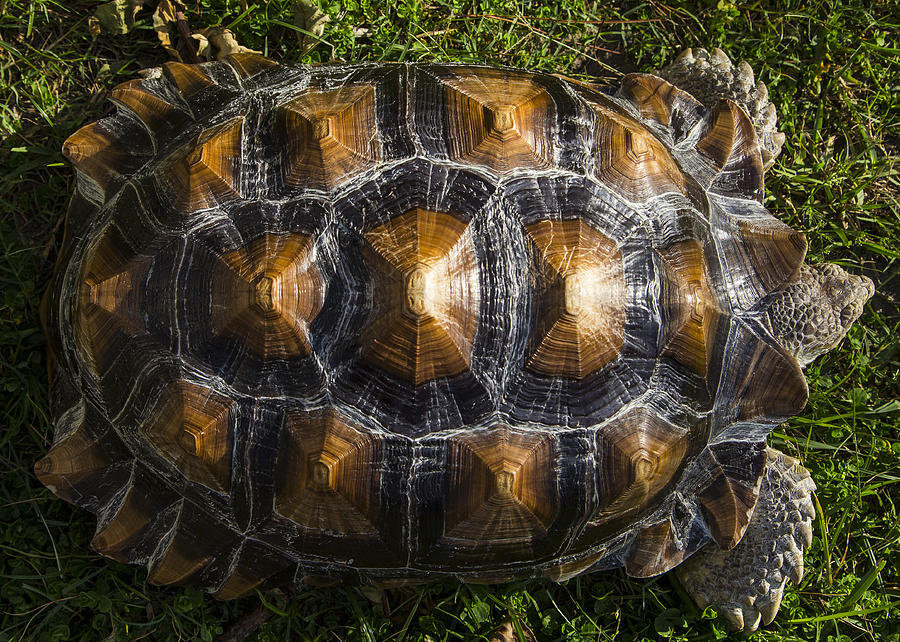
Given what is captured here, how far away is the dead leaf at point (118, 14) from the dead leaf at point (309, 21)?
0.72 m

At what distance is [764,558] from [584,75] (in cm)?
242

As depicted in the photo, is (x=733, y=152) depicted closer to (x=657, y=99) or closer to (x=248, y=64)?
(x=657, y=99)

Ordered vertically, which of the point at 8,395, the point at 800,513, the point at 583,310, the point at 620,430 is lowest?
the point at 800,513

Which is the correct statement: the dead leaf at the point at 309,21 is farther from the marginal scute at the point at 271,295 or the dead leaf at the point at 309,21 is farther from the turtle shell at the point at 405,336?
the marginal scute at the point at 271,295

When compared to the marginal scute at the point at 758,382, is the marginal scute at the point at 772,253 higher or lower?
higher

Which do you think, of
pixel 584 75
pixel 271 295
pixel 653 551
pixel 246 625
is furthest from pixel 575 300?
pixel 246 625

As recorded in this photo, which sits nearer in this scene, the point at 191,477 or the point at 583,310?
the point at 583,310

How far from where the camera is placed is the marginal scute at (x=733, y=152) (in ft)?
9.82

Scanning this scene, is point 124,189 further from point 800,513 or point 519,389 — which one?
point 800,513

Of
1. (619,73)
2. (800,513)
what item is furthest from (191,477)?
(619,73)

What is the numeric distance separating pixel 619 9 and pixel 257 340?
263 cm

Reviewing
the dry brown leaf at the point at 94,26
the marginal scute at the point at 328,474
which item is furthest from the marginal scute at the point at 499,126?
the dry brown leaf at the point at 94,26

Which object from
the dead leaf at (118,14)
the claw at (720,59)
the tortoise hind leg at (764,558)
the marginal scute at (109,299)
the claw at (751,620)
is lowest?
the claw at (751,620)

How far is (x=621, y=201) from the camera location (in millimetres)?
2465
